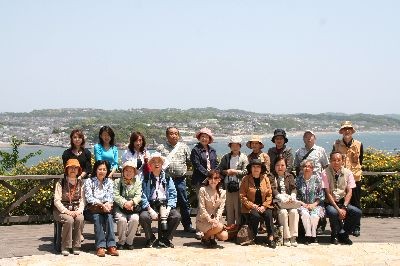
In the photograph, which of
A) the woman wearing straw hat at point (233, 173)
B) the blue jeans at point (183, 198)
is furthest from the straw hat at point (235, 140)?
the blue jeans at point (183, 198)

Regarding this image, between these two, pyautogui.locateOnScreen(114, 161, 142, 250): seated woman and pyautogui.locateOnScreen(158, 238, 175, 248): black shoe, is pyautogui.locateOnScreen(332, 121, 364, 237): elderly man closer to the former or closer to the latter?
pyautogui.locateOnScreen(158, 238, 175, 248): black shoe

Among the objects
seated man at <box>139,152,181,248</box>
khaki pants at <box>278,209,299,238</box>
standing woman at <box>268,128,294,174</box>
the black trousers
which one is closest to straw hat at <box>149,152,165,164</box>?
seated man at <box>139,152,181,248</box>

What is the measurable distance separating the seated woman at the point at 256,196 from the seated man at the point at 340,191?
1046mm

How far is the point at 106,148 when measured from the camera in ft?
26.4

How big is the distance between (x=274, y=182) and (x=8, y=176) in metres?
4.79

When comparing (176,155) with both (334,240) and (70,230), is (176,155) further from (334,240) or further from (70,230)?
(334,240)

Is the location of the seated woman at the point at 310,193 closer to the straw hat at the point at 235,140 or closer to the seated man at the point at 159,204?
the straw hat at the point at 235,140

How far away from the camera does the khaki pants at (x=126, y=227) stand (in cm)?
727

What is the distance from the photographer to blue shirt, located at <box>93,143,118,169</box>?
7953mm

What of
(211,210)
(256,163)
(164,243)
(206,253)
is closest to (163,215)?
(164,243)

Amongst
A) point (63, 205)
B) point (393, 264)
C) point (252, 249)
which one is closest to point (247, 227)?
point (252, 249)

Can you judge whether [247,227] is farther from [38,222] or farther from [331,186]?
[38,222]

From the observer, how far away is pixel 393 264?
671 cm

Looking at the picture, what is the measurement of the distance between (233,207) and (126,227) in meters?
1.91
